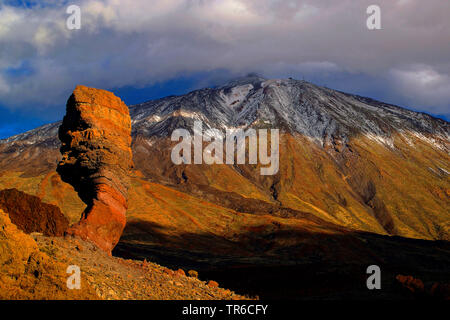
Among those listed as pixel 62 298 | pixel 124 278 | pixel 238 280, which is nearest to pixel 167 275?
pixel 124 278

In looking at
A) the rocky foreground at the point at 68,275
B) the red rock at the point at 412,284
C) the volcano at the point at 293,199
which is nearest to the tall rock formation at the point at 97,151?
the rocky foreground at the point at 68,275

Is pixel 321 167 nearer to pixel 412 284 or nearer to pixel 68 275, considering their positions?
pixel 412 284

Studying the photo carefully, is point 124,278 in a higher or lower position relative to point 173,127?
lower

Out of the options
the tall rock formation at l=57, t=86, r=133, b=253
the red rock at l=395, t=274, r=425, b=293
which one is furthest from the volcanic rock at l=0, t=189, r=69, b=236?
the red rock at l=395, t=274, r=425, b=293

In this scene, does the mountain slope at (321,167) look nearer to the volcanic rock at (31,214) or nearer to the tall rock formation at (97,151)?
the volcanic rock at (31,214)

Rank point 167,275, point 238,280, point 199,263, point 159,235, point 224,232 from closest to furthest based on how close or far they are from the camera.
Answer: point 167,275 < point 238,280 < point 199,263 < point 159,235 < point 224,232

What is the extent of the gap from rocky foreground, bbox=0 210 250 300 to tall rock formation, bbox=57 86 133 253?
4157 millimetres

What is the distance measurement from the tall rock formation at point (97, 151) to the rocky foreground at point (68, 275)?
4.16m

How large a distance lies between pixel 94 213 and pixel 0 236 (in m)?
7.30

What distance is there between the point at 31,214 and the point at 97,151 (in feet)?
21.1

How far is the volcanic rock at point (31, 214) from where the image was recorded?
Answer: 837 inches

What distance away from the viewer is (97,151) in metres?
19.6
